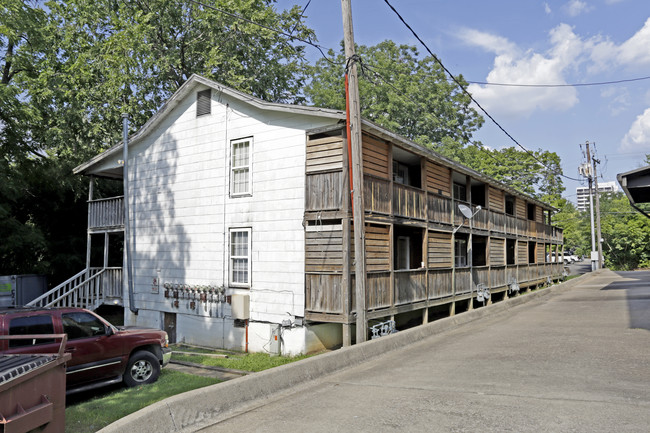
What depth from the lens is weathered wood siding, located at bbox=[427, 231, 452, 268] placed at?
57.8ft

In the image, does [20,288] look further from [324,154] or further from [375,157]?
[375,157]

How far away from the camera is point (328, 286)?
1305 cm

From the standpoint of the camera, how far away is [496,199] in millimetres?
25500

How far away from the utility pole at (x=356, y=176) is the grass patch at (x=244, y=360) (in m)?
2.67

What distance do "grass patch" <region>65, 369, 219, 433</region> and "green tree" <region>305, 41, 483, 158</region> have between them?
3769 cm

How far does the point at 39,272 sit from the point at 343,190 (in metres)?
16.4

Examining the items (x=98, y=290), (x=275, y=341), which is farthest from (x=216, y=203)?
(x=98, y=290)

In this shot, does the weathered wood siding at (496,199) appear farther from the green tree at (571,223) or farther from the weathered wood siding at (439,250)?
the green tree at (571,223)

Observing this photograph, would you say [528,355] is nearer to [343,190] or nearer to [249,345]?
[343,190]

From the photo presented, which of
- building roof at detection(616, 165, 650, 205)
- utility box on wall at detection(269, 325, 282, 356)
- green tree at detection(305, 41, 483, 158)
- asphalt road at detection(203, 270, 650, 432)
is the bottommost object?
utility box on wall at detection(269, 325, 282, 356)

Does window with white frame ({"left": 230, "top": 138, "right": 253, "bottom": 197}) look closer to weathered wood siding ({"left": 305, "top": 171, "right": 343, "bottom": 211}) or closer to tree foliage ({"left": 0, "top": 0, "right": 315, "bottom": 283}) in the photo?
weathered wood siding ({"left": 305, "top": 171, "right": 343, "bottom": 211})

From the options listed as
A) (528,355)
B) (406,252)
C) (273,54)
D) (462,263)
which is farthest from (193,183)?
(273,54)

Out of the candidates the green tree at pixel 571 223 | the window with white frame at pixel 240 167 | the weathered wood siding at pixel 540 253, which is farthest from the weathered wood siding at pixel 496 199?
the green tree at pixel 571 223

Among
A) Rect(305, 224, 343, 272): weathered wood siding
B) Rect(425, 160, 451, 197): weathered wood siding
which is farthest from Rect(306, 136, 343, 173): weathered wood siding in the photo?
Rect(425, 160, 451, 197): weathered wood siding
